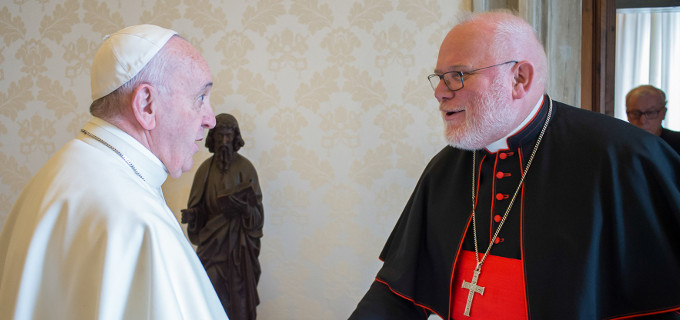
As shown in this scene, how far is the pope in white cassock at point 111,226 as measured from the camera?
125 centimetres

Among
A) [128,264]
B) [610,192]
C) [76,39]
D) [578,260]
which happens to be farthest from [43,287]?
[76,39]

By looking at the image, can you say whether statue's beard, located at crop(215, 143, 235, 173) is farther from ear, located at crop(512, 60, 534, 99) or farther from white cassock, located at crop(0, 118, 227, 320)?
white cassock, located at crop(0, 118, 227, 320)

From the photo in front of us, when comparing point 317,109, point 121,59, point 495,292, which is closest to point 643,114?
point 495,292

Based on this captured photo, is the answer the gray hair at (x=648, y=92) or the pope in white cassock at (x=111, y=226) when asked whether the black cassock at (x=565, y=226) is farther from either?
the pope in white cassock at (x=111, y=226)

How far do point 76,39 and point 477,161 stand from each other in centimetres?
355

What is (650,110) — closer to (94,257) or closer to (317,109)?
(317,109)

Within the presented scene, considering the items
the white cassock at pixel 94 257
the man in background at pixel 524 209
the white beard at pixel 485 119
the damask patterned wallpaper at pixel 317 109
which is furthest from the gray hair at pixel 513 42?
the damask patterned wallpaper at pixel 317 109

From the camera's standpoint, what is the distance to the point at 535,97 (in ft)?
6.84

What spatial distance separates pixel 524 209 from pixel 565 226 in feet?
0.57

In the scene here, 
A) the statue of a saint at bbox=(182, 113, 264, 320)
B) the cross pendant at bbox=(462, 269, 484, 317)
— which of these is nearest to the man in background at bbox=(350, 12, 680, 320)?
the cross pendant at bbox=(462, 269, 484, 317)

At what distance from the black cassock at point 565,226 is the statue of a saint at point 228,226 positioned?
56.7 inches

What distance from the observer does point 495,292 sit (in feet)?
6.35

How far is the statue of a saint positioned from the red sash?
175cm

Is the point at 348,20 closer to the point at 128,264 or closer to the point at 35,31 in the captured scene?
the point at 35,31
